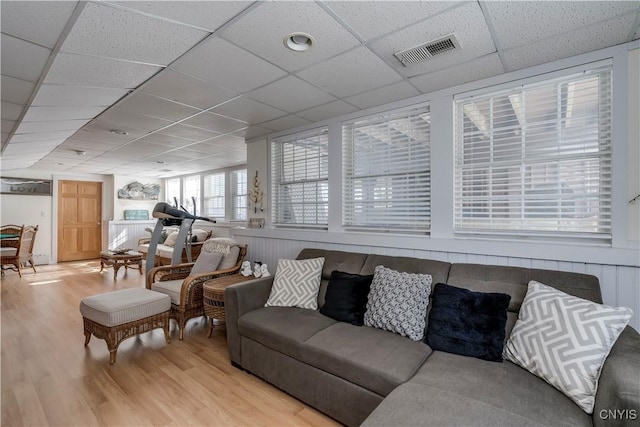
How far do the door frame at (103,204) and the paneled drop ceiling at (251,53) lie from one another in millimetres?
5054

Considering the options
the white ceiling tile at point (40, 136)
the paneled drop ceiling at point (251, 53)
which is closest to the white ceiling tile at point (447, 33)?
the paneled drop ceiling at point (251, 53)

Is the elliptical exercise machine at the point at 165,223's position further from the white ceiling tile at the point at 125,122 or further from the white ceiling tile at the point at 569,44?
the white ceiling tile at the point at 569,44

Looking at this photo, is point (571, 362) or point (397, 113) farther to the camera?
point (397, 113)

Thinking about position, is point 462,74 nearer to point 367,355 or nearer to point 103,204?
point 367,355

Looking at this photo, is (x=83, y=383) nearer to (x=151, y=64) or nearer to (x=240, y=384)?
(x=240, y=384)

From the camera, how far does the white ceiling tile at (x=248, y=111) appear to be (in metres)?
2.85

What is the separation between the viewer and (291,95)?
8.84 feet

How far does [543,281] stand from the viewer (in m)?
1.93

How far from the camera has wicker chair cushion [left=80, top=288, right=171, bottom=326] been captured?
2625mm

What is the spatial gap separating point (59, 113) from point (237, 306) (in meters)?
2.62

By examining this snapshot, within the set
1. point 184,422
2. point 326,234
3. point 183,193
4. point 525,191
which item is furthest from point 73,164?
point 525,191

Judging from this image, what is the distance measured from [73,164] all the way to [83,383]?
5.68 m

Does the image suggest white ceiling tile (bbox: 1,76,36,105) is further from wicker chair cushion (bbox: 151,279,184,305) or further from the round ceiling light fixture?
wicker chair cushion (bbox: 151,279,184,305)

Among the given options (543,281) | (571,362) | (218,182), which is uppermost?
(218,182)
